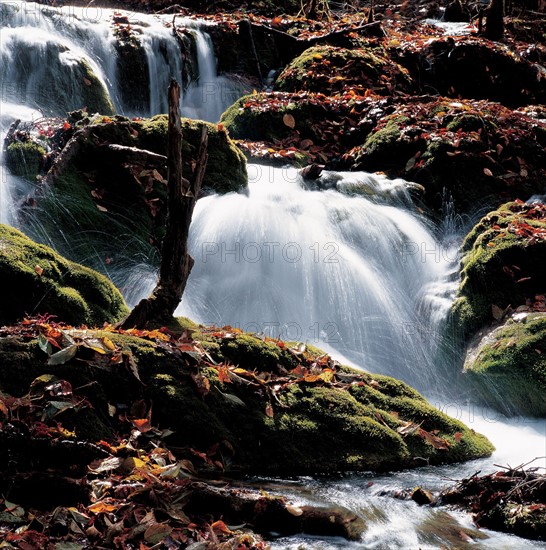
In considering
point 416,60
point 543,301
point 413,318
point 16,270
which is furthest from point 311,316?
point 416,60

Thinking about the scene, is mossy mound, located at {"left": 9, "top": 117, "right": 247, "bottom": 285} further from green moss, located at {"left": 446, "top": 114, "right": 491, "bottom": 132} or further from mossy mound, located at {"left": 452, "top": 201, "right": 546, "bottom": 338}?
green moss, located at {"left": 446, "top": 114, "right": 491, "bottom": 132}

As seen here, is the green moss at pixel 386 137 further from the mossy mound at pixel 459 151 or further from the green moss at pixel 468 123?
the green moss at pixel 468 123

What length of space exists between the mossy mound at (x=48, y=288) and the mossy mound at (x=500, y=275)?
366 cm

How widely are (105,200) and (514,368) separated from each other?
439cm

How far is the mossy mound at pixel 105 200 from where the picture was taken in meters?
6.94

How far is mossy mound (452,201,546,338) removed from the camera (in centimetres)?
712

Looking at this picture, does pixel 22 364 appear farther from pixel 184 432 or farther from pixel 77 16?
pixel 77 16

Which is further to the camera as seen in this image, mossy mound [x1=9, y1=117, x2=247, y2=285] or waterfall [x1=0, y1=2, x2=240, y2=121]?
waterfall [x1=0, y1=2, x2=240, y2=121]

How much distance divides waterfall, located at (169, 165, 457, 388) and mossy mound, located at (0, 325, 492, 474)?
1952 mm

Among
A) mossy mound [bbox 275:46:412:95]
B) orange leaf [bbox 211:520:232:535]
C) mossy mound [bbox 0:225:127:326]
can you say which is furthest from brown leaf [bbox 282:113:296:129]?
orange leaf [bbox 211:520:232:535]

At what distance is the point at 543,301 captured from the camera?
23.1ft

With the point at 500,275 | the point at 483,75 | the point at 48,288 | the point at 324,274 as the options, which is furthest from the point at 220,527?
the point at 483,75

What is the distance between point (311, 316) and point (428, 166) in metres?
3.57

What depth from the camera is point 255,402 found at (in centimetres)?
420
